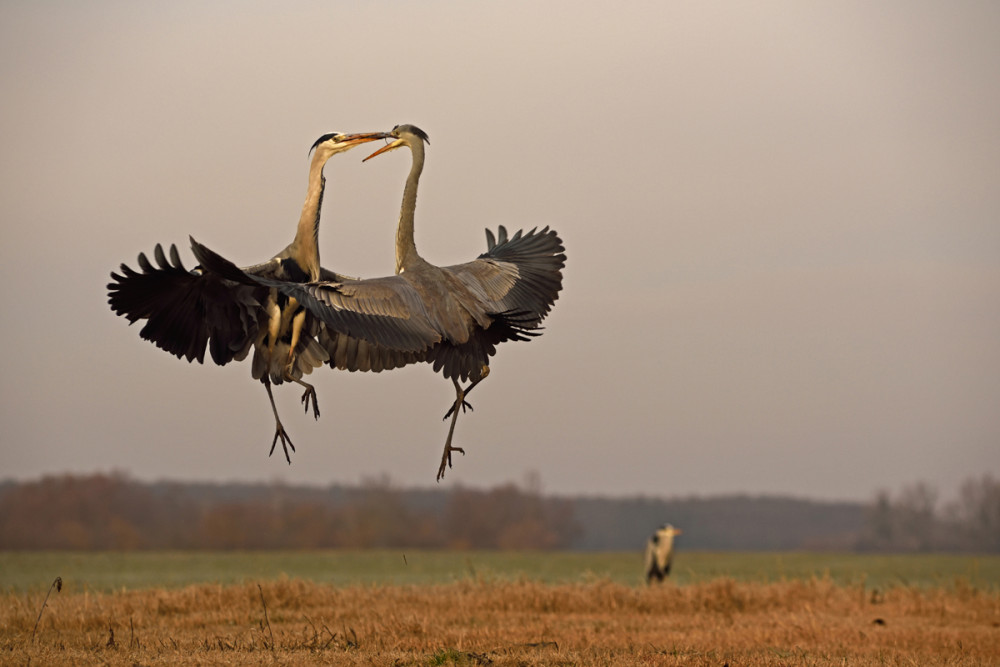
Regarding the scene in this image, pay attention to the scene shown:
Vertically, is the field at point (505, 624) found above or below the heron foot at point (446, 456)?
below

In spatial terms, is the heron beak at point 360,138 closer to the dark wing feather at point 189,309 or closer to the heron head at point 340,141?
the heron head at point 340,141

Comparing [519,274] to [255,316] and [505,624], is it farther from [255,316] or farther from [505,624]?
[505,624]

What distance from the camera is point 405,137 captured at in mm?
9492

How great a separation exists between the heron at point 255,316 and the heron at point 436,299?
5.9 inches

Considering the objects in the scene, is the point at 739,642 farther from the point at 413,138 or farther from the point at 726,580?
the point at 413,138

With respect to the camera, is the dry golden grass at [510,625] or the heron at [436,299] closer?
the heron at [436,299]

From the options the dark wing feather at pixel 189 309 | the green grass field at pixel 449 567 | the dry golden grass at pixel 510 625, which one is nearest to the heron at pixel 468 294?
the dark wing feather at pixel 189 309

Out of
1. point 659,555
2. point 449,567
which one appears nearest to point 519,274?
point 659,555

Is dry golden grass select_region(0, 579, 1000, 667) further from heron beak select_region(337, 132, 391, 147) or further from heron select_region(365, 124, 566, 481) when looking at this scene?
heron beak select_region(337, 132, 391, 147)

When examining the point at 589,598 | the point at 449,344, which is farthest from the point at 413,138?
the point at 589,598

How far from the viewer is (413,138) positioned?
9469mm

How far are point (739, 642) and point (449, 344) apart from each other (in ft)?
15.4

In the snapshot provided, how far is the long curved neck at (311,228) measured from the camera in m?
9.45

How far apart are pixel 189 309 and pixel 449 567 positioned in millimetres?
17514
